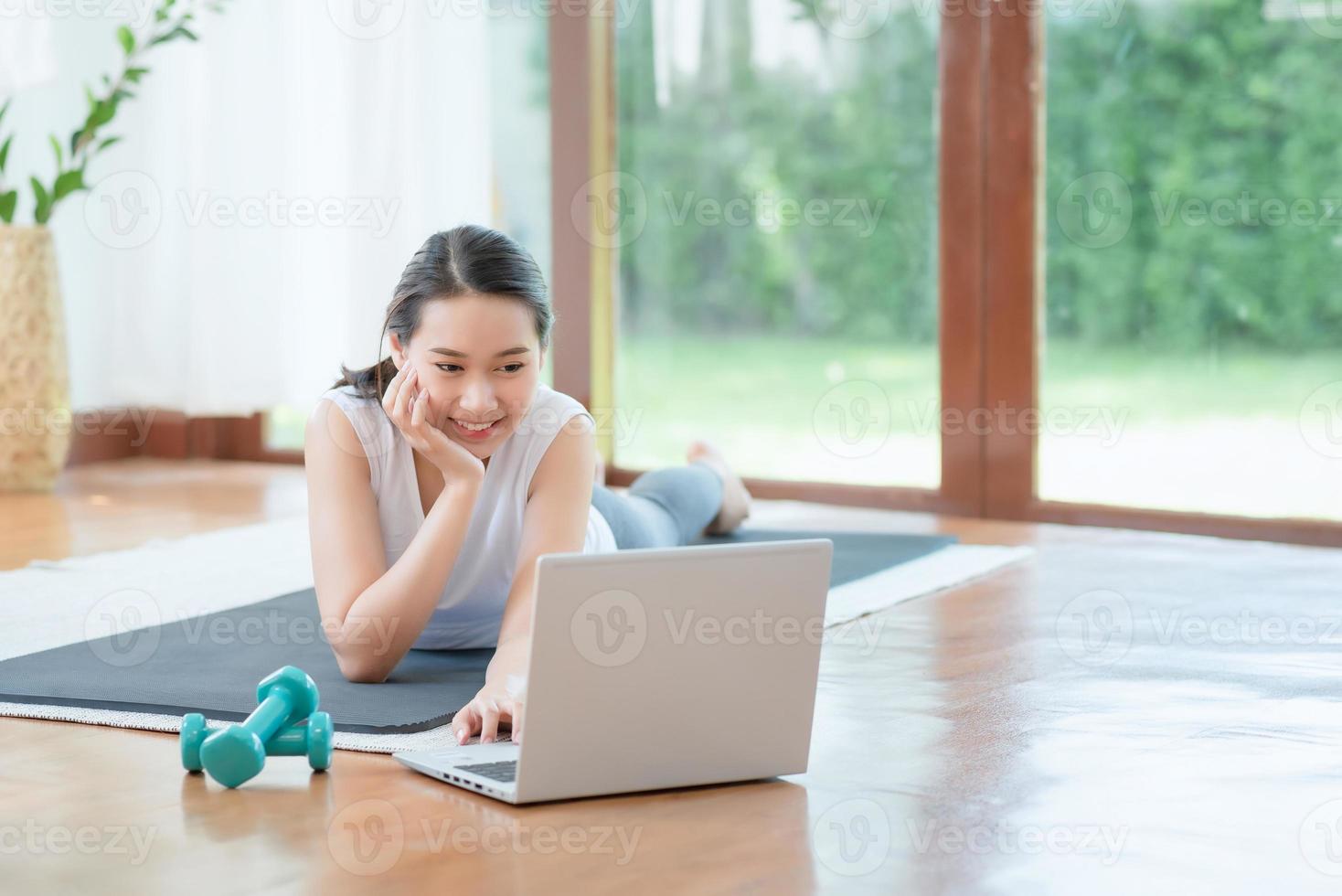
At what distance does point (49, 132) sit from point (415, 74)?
3.21 ft

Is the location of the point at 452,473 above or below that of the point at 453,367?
below

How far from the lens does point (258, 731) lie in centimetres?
159

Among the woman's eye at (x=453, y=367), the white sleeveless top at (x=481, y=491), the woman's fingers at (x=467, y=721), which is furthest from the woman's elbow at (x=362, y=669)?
the woman's eye at (x=453, y=367)

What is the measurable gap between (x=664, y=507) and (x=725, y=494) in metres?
0.27

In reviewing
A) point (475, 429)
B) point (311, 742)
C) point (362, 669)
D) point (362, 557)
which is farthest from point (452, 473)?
point (311, 742)

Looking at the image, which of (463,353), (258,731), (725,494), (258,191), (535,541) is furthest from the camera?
(258,191)

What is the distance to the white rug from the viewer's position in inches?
91.0

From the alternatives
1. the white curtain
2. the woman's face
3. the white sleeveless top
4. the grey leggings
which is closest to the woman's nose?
the woman's face

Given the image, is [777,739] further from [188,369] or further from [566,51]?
[188,369]

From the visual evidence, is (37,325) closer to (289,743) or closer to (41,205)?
(41,205)

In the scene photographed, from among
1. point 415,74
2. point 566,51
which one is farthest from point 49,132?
point 566,51

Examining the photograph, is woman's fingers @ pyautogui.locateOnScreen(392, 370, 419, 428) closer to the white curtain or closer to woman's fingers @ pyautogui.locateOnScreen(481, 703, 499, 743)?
woman's fingers @ pyautogui.locateOnScreen(481, 703, 499, 743)

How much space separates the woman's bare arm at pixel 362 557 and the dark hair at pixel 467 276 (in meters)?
0.17

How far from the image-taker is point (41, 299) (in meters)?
3.78
